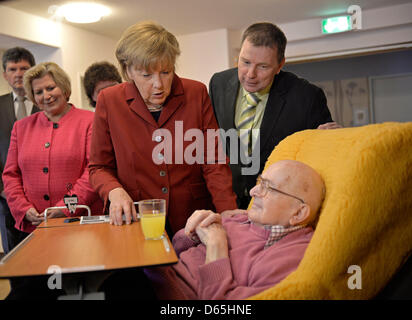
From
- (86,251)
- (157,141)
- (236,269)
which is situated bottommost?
(236,269)

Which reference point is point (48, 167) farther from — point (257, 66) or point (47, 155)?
point (257, 66)

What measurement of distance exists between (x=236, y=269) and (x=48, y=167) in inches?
53.5

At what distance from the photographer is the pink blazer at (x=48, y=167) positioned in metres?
2.27

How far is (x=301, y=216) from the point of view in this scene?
1429mm

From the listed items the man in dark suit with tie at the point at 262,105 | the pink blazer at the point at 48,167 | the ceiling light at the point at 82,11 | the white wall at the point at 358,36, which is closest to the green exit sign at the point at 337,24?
the white wall at the point at 358,36

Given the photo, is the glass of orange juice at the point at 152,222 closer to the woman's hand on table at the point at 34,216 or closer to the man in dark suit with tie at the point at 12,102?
the woman's hand on table at the point at 34,216

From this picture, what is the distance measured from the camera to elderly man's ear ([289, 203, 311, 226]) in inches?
56.1

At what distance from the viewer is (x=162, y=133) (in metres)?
1.75

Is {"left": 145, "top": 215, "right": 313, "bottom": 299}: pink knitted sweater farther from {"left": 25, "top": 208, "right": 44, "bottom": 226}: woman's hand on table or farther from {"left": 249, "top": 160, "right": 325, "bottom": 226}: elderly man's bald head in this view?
{"left": 25, "top": 208, "right": 44, "bottom": 226}: woman's hand on table

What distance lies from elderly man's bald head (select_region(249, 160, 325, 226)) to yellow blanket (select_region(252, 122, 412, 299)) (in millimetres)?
50

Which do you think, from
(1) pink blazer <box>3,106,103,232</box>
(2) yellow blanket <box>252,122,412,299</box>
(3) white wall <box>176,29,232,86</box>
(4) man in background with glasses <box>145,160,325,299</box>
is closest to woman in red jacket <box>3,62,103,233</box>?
(1) pink blazer <box>3,106,103,232</box>

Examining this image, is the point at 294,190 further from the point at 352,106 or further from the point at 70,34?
the point at 352,106

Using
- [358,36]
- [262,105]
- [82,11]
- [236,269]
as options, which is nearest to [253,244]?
[236,269]
